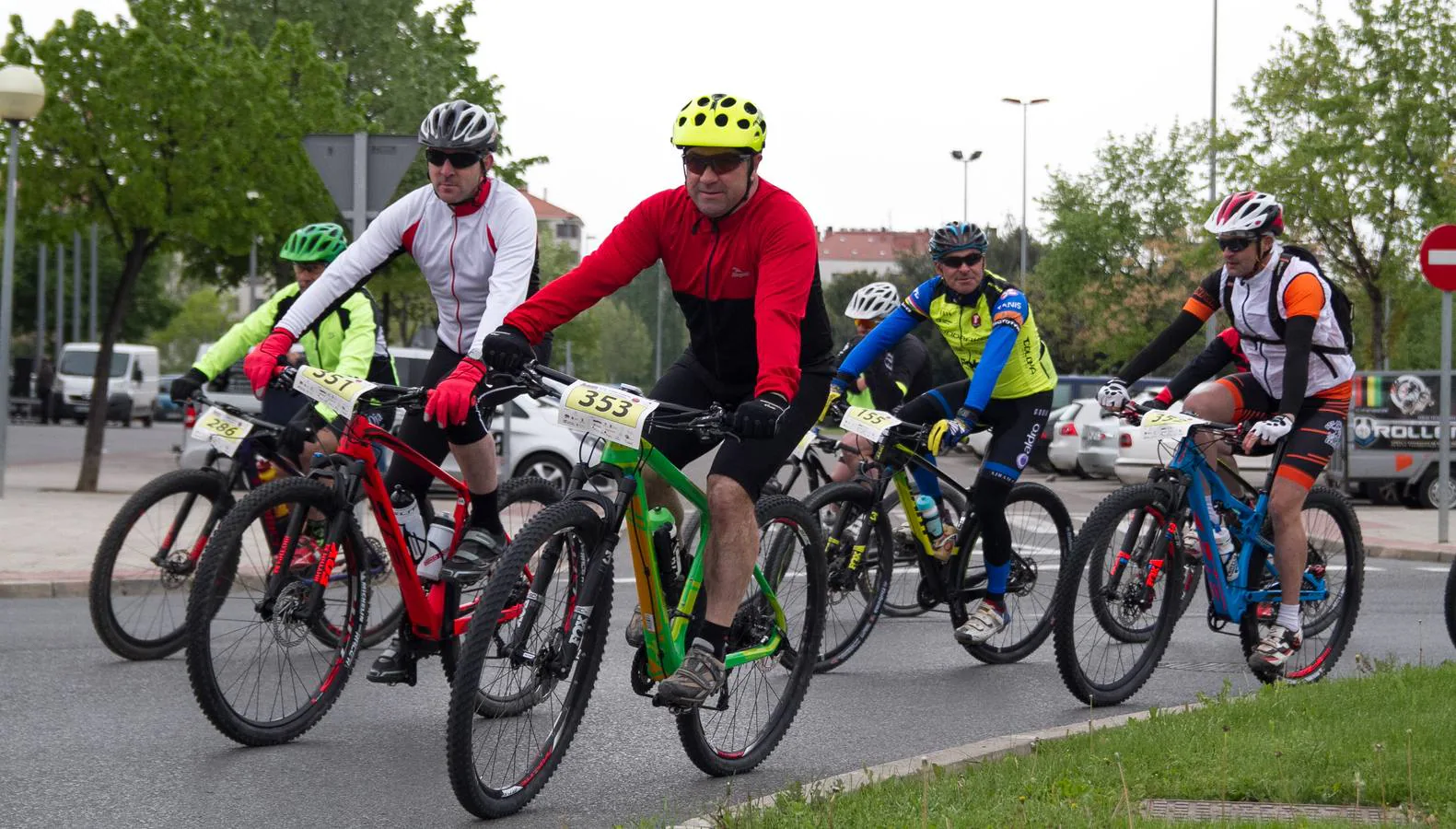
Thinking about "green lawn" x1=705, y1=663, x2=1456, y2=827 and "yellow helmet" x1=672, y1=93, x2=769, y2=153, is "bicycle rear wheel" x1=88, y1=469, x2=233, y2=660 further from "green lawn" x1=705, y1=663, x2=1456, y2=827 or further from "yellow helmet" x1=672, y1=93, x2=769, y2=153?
"green lawn" x1=705, y1=663, x2=1456, y2=827

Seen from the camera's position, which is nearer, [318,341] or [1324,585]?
[1324,585]

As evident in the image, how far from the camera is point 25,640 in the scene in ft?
28.2

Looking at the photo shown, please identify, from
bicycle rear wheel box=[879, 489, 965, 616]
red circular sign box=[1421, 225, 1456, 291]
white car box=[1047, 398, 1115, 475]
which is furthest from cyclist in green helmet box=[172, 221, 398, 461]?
white car box=[1047, 398, 1115, 475]

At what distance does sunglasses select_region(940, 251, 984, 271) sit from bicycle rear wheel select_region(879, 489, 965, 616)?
1060 mm

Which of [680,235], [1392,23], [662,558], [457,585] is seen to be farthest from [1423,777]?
[1392,23]

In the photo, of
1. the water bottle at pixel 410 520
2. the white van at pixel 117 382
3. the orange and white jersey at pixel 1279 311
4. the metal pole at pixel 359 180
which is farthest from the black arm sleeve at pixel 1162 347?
the white van at pixel 117 382

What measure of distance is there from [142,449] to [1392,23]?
2415 cm

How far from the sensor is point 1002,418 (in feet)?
26.8

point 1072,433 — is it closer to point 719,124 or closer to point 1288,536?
point 1288,536

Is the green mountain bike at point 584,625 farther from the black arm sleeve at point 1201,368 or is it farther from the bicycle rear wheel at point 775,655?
the black arm sleeve at point 1201,368

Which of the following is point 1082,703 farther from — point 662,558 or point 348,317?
point 348,317

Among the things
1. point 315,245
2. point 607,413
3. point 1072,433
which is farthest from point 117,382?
point 607,413

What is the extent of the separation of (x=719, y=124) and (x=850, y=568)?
3071 millimetres

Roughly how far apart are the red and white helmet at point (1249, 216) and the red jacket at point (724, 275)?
243cm
